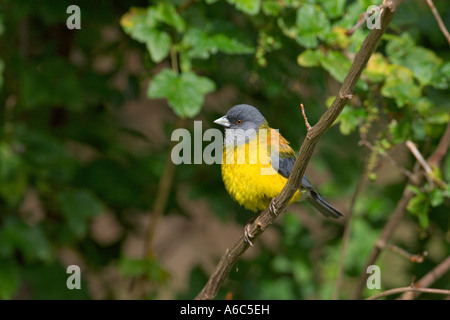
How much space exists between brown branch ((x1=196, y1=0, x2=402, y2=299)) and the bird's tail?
753mm

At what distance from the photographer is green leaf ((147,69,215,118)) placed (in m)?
Result: 2.96

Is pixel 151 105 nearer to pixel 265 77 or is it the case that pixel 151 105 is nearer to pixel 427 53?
pixel 265 77

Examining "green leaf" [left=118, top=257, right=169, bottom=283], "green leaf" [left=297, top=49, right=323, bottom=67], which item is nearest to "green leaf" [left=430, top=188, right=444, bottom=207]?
"green leaf" [left=297, top=49, right=323, bottom=67]

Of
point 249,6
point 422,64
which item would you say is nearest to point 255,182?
point 249,6

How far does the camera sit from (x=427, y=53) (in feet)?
11.0

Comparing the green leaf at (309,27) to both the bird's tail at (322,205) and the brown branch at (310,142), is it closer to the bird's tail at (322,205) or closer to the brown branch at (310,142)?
the bird's tail at (322,205)

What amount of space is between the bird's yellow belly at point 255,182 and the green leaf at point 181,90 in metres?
0.38

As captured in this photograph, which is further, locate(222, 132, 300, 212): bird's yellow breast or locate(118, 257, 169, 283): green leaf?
locate(118, 257, 169, 283): green leaf

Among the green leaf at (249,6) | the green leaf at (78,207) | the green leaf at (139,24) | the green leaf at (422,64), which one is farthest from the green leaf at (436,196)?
the green leaf at (78,207)

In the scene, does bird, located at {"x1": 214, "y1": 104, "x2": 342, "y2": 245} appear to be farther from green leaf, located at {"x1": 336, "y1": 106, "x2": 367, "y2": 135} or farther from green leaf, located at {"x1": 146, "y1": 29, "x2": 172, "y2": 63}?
green leaf, located at {"x1": 146, "y1": 29, "x2": 172, "y2": 63}

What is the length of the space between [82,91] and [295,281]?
Answer: 84.4 inches

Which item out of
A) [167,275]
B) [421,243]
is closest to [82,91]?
[167,275]

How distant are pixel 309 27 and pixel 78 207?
192 cm

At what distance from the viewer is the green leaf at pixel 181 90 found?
2.96m
